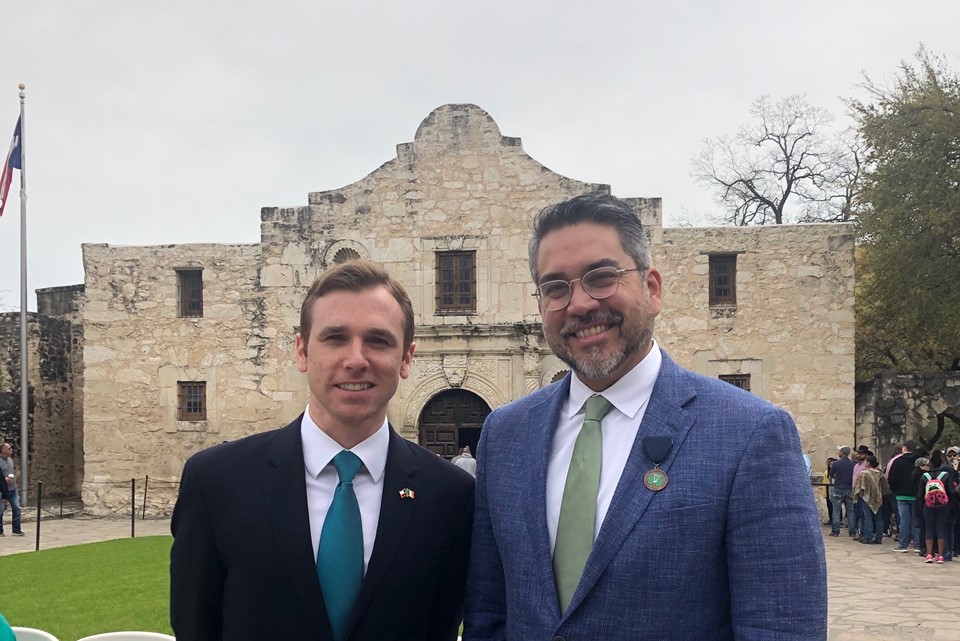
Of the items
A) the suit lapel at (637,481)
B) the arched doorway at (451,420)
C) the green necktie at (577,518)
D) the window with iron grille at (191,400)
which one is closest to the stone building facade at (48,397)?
the window with iron grille at (191,400)

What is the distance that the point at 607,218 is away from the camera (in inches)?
90.5

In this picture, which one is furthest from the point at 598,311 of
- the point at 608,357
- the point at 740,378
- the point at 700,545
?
the point at 740,378

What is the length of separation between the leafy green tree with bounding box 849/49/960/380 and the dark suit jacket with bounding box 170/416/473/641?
1535cm

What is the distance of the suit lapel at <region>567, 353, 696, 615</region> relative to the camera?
2.05m

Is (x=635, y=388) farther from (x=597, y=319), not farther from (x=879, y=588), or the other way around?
(x=879, y=588)

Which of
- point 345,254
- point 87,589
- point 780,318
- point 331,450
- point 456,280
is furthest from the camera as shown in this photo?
point 345,254

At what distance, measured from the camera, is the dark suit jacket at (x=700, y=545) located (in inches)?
76.7

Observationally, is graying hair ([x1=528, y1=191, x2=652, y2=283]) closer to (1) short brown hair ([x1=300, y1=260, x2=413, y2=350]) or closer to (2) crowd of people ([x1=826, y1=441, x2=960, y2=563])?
(1) short brown hair ([x1=300, y1=260, x2=413, y2=350])

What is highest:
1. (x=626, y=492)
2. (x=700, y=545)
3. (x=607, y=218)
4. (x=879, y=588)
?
(x=607, y=218)

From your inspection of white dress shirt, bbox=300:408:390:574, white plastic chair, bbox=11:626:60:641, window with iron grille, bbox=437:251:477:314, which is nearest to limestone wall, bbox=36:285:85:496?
window with iron grille, bbox=437:251:477:314

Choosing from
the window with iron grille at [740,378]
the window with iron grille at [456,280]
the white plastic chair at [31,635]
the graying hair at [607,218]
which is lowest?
the white plastic chair at [31,635]

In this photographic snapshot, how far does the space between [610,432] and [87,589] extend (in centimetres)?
737

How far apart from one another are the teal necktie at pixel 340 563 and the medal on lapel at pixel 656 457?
35.6 inches

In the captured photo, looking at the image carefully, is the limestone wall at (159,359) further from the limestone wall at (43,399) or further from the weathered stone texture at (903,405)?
the weathered stone texture at (903,405)
